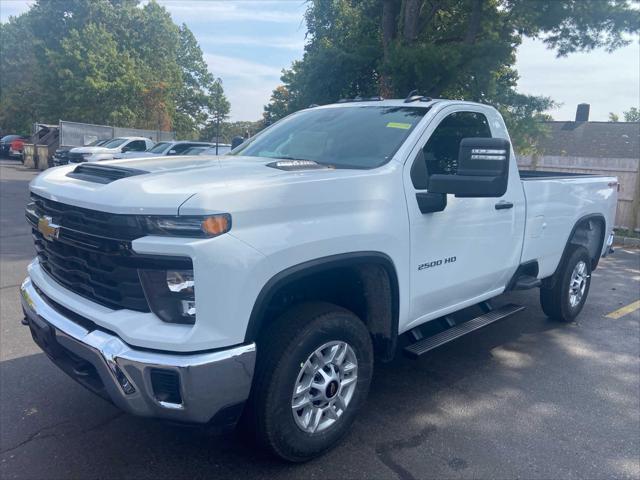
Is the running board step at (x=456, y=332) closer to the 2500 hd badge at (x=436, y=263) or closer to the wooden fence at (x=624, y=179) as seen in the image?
the 2500 hd badge at (x=436, y=263)

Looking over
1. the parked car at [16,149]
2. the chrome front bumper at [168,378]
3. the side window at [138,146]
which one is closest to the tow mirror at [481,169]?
the chrome front bumper at [168,378]

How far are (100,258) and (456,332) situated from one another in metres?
2.55

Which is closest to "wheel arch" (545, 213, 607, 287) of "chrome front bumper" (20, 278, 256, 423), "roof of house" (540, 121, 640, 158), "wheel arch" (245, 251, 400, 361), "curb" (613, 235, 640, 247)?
"wheel arch" (245, 251, 400, 361)

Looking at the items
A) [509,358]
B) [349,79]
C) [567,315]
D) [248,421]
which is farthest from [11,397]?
[349,79]

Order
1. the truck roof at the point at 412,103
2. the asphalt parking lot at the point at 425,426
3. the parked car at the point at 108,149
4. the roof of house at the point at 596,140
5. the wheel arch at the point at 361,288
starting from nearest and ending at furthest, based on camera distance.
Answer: the wheel arch at the point at 361,288 → the asphalt parking lot at the point at 425,426 → the truck roof at the point at 412,103 → the parked car at the point at 108,149 → the roof of house at the point at 596,140

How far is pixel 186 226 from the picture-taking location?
2453mm

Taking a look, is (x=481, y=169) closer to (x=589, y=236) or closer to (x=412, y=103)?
(x=412, y=103)

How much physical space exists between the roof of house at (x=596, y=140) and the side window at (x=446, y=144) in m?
32.5

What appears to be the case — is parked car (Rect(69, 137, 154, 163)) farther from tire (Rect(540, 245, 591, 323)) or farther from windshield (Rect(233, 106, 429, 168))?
tire (Rect(540, 245, 591, 323))

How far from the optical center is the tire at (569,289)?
18.2 ft

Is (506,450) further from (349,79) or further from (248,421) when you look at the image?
(349,79)

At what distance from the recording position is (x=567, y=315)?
579 centimetres

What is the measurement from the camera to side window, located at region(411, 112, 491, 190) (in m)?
3.61

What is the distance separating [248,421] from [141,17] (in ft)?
164
